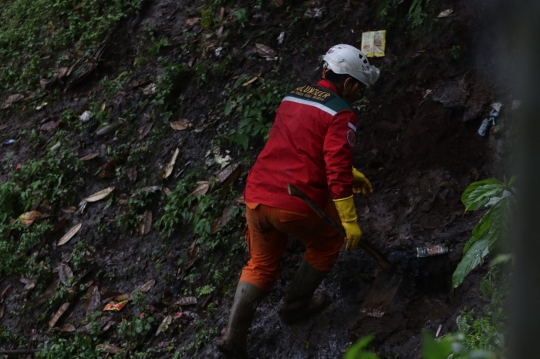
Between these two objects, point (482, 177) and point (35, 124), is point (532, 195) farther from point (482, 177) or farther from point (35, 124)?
point (35, 124)

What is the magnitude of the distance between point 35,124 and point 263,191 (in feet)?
16.0

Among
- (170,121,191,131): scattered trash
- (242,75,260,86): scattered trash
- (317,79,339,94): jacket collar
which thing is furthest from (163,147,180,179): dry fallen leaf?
(317,79,339,94): jacket collar

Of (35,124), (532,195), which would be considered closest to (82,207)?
(35,124)

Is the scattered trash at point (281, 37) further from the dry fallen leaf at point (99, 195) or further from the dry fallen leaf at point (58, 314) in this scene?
Result: the dry fallen leaf at point (58, 314)

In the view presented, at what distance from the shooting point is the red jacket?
4039mm

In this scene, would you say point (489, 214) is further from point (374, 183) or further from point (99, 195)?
point (99, 195)

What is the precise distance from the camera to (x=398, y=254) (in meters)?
4.81

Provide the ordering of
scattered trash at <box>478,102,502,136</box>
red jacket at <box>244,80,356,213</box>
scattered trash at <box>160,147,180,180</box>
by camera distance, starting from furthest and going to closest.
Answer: scattered trash at <box>160,147,180,180</box> → scattered trash at <box>478,102,502,136</box> → red jacket at <box>244,80,356,213</box>

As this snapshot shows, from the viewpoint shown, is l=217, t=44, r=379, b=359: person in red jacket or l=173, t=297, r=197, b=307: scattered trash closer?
l=217, t=44, r=379, b=359: person in red jacket

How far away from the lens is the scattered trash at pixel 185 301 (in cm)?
534

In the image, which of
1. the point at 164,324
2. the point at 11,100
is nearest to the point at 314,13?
the point at 164,324

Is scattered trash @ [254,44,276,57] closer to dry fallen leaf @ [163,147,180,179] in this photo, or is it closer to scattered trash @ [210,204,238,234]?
dry fallen leaf @ [163,147,180,179]

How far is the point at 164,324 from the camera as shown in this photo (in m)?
5.28

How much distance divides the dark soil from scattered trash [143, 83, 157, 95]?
28 centimetres
